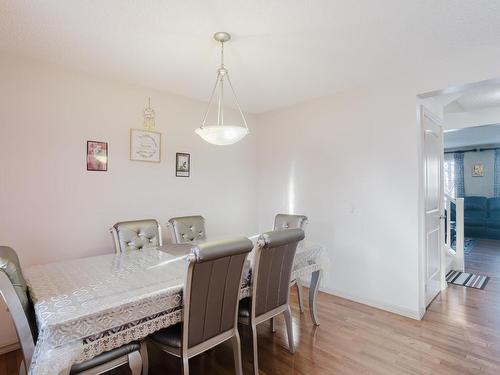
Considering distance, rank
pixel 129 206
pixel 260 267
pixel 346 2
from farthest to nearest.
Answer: pixel 129 206 → pixel 260 267 → pixel 346 2

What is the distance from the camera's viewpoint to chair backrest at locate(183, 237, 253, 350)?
59.6 inches

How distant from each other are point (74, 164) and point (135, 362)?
1.97m

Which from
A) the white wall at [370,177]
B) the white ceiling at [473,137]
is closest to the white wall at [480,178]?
the white ceiling at [473,137]

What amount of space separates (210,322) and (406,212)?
226 cm

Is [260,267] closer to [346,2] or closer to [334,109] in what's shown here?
[346,2]

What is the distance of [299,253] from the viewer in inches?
97.4

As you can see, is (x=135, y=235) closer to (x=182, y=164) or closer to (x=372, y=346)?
(x=182, y=164)

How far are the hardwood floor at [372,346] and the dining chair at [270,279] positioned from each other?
224mm

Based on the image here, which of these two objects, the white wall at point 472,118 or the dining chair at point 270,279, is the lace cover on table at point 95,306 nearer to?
the dining chair at point 270,279

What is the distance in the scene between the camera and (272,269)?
2039mm

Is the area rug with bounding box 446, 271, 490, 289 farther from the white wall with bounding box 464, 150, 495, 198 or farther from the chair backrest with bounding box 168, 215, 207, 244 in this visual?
the white wall with bounding box 464, 150, 495, 198

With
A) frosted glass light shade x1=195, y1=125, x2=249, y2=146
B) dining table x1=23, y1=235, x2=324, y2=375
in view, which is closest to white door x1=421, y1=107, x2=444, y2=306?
frosted glass light shade x1=195, y1=125, x2=249, y2=146

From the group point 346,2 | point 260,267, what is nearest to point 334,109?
point 346,2

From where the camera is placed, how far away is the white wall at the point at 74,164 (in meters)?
2.41
